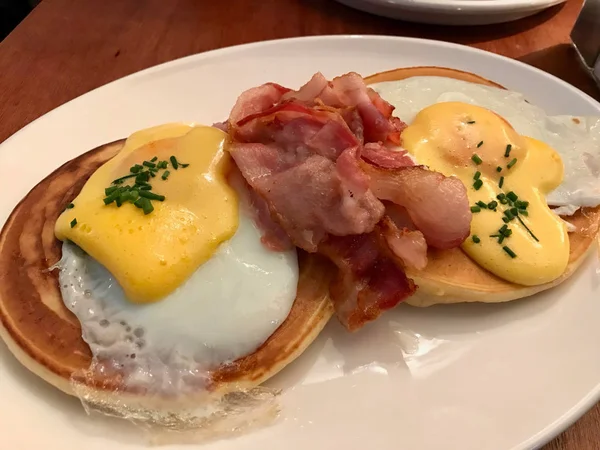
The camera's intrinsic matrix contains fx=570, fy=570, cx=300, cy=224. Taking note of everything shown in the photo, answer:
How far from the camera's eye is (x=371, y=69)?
2848mm

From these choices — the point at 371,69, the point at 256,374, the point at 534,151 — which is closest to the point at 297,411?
the point at 256,374

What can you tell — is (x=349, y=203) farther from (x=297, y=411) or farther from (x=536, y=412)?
(x=536, y=412)

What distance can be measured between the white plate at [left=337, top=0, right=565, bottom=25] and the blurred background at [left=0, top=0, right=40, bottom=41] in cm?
270

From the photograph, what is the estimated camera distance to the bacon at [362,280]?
175 centimetres

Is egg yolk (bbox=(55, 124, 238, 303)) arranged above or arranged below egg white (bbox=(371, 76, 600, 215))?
above

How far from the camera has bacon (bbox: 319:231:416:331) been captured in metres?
1.75

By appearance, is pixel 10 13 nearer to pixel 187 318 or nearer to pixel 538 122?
pixel 187 318

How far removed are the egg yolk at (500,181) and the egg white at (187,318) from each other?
69 cm

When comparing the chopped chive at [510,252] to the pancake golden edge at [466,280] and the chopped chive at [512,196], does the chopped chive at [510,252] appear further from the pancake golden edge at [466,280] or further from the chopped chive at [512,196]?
the chopped chive at [512,196]

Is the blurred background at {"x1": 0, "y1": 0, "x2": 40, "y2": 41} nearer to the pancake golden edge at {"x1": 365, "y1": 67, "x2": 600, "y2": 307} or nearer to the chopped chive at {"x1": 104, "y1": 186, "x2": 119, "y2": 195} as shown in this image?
the chopped chive at {"x1": 104, "y1": 186, "x2": 119, "y2": 195}

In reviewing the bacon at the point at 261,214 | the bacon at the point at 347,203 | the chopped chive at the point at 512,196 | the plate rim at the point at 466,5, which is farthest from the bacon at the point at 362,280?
the plate rim at the point at 466,5

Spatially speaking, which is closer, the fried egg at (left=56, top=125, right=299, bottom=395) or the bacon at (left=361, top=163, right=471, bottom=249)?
the fried egg at (left=56, top=125, right=299, bottom=395)

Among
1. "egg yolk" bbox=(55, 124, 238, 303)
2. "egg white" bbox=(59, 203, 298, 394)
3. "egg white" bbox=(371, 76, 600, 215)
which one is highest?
"egg yolk" bbox=(55, 124, 238, 303)

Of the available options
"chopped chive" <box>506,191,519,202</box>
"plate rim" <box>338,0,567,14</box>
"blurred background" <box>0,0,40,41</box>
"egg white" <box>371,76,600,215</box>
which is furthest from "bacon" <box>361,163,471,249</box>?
"blurred background" <box>0,0,40,41</box>
